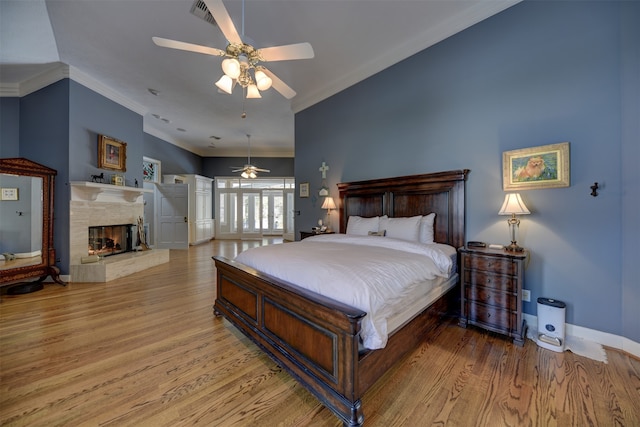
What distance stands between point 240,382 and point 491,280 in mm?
2322

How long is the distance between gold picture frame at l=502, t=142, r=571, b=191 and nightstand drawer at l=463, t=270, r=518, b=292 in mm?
964

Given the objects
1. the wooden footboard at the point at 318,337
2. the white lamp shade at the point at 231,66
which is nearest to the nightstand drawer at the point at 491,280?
the wooden footboard at the point at 318,337

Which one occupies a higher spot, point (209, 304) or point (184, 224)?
point (184, 224)

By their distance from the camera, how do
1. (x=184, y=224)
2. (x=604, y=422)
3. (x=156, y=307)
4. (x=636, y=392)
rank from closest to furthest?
(x=604, y=422)
(x=636, y=392)
(x=156, y=307)
(x=184, y=224)

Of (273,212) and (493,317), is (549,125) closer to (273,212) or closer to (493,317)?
(493,317)

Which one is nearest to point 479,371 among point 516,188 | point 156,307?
point 516,188

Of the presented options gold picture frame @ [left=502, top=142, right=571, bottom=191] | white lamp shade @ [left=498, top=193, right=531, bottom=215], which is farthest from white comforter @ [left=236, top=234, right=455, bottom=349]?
gold picture frame @ [left=502, top=142, right=571, bottom=191]

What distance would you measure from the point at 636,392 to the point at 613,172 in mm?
1641

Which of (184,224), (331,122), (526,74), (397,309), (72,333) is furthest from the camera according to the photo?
(184,224)

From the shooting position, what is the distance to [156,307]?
2.92 m

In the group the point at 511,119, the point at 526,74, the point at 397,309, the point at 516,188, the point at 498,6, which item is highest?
the point at 498,6

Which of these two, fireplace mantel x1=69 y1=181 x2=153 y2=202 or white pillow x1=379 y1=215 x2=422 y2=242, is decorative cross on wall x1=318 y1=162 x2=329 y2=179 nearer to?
white pillow x1=379 y1=215 x2=422 y2=242

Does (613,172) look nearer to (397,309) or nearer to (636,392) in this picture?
(636,392)

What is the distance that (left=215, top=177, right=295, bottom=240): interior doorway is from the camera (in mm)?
9180
